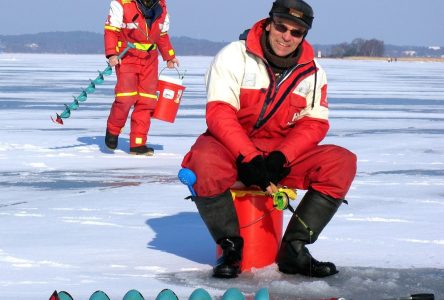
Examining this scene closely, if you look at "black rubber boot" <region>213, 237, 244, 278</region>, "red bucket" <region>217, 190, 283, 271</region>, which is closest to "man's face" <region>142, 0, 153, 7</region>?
"red bucket" <region>217, 190, 283, 271</region>

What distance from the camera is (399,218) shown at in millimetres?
5387

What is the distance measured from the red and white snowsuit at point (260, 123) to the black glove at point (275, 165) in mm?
53

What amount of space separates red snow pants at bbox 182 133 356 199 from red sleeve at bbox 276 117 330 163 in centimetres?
4

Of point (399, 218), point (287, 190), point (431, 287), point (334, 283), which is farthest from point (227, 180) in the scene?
point (399, 218)

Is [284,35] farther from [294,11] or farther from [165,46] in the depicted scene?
[165,46]

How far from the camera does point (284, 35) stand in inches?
165

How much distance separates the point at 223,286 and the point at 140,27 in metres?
4.95

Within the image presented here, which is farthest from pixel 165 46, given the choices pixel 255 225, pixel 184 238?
pixel 255 225

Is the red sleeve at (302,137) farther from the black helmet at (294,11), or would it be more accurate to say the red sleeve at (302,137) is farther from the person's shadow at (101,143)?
the person's shadow at (101,143)

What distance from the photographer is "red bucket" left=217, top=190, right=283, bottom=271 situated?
13.7 ft

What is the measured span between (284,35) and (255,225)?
77 cm

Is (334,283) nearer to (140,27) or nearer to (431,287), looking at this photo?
(431,287)

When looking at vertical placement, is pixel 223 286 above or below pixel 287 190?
below

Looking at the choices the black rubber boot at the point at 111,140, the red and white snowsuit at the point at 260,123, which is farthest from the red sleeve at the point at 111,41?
the red and white snowsuit at the point at 260,123
